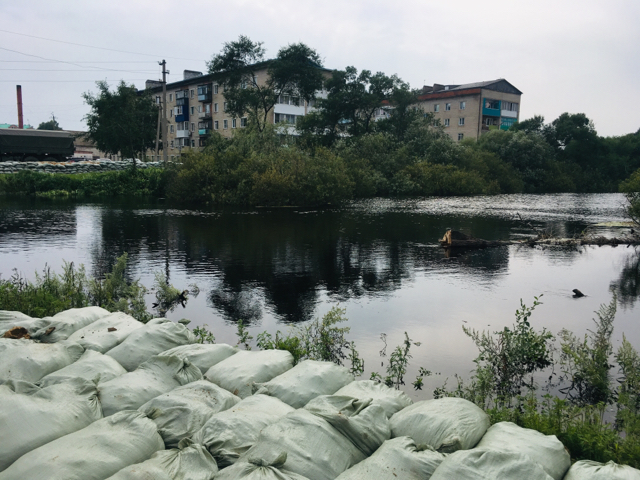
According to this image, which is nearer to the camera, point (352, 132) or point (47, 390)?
point (47, 390)

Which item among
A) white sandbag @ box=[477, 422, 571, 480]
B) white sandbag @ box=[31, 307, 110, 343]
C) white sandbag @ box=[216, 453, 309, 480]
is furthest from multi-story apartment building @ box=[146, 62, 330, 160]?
white sandbag @ box=[216, 453, 309, 480]

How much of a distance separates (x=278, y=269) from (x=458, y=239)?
640cm

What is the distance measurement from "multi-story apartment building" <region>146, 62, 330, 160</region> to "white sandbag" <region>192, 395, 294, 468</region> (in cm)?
5689

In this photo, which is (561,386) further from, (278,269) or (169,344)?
(278,269)

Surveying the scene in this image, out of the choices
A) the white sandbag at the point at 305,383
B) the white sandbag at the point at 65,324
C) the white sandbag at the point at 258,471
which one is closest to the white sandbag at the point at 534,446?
the white sandbag at the point at 258,471

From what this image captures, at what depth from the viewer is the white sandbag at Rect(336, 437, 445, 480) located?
3.36 meters

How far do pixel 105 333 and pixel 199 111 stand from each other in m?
67.2

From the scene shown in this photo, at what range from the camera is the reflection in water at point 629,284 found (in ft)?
35.7

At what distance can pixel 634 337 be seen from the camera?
832 cm

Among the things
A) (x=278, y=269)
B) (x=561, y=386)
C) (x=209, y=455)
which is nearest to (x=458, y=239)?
(x=278, y=269)

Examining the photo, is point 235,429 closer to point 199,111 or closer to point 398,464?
point 398,464

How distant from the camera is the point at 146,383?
14.8 feet

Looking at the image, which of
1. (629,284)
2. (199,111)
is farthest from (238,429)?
(199,111)

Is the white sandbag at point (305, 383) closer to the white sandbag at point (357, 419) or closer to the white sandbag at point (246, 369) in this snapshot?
the white sandbag at point (246, 369)
